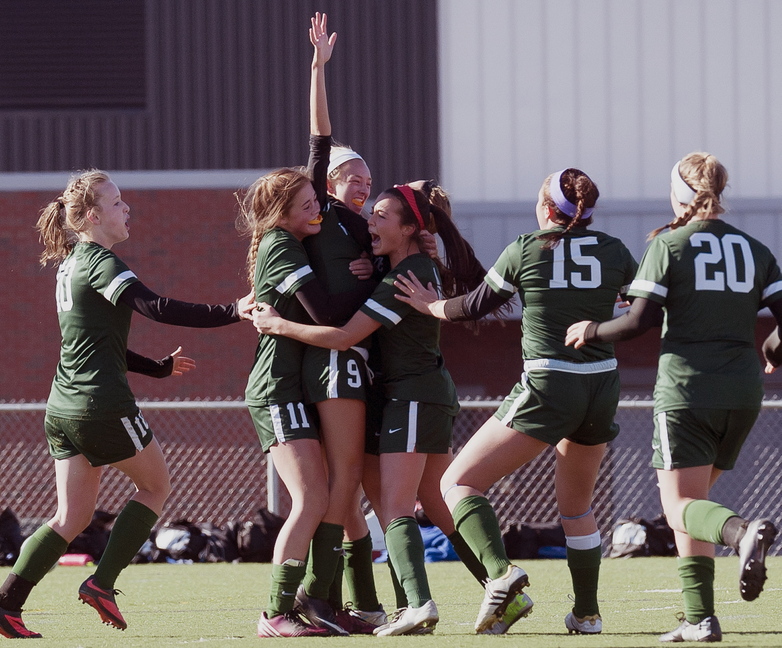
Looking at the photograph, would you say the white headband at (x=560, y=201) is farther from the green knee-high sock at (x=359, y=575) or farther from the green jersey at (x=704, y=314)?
the green knee-high sock at (x=359, y=575)

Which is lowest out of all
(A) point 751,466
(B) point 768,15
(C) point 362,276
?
(A) point 751,466

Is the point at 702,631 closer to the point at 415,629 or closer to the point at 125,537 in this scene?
the point at 415,629

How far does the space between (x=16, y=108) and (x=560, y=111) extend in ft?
20.6

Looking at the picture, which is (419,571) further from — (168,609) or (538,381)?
(168,609)

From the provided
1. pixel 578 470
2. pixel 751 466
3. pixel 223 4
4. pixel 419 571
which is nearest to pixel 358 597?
pixel 419 571

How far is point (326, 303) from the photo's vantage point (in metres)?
4.82

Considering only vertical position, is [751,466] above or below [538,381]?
below

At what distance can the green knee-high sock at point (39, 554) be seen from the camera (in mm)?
5059

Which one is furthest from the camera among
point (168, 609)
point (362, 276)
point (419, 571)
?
point (168, 609)

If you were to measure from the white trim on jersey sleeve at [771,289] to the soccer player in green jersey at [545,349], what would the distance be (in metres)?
0.59

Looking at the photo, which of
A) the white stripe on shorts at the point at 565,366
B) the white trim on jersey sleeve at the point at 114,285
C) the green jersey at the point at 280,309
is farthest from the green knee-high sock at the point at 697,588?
the white trim on jersey sleeve at the point at 114,285

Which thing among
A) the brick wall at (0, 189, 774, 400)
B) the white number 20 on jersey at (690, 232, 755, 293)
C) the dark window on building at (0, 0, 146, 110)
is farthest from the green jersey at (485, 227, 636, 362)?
the dark window on building at (0, 0, 146, 110)

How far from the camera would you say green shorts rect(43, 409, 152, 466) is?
5078 millimetres

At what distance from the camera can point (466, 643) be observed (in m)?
4.41
